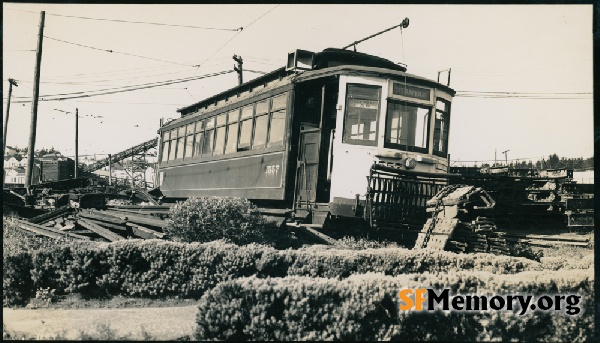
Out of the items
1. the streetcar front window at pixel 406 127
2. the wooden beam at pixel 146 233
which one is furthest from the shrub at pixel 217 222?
the streetcar front window at pixel 406 127

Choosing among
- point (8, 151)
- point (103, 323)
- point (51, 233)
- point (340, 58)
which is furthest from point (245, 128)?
point (8, 151)

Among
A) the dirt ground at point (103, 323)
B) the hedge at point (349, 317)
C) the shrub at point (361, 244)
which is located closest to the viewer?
the hedge at point (349, 317)

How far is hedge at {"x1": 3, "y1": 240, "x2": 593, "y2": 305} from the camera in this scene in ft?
22.0

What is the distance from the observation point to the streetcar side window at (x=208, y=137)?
13547mm

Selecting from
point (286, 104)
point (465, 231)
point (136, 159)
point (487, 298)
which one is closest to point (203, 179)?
point (286, 104)

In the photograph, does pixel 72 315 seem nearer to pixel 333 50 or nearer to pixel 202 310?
pixel 202 310

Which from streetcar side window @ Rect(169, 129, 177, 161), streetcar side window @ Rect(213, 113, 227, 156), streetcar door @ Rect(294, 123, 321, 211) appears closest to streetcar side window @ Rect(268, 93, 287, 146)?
streetcar door @ Rect(294, 123, 321, 211)

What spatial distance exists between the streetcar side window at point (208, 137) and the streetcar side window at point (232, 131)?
1237 millimetres

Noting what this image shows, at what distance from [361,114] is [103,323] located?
5.78 metres

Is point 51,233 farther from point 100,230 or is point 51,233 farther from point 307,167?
point 307,167

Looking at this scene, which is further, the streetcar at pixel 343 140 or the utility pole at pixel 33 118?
the utility pole at pixel 33 118

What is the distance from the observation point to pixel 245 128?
11523 millimetres

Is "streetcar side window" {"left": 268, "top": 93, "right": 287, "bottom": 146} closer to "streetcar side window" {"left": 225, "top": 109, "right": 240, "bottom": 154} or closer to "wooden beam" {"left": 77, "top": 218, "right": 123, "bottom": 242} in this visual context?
"streetcar side window" {"left": 225, "top": 109, "right": 240, "bottom": 154}

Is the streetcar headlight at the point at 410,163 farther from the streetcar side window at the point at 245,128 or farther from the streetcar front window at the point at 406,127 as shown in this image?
the streetcar side window at the point at 245,128
